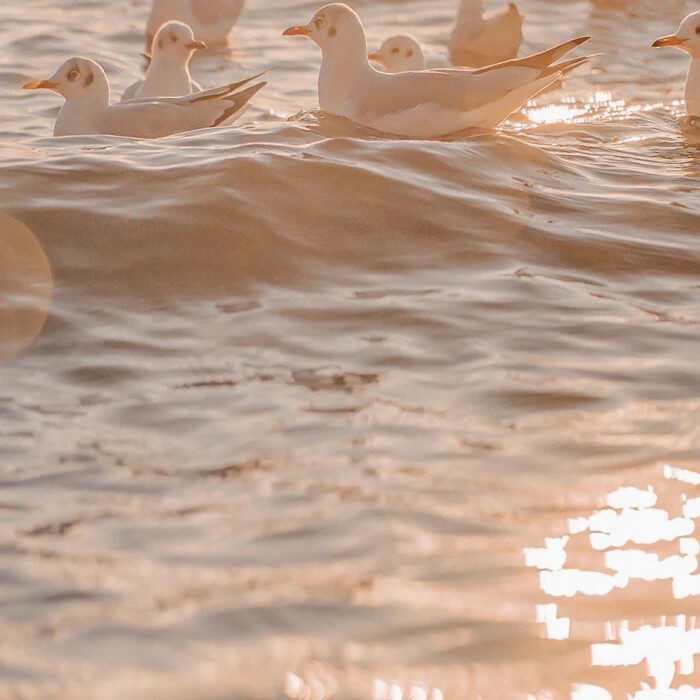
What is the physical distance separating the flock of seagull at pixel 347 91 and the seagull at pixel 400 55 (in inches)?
80.7

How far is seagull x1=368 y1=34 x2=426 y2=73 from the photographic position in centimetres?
1245

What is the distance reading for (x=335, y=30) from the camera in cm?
1026

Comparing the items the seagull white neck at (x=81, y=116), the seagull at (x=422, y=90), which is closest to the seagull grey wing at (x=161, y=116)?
the seagull white neck at (x=81, y=116)

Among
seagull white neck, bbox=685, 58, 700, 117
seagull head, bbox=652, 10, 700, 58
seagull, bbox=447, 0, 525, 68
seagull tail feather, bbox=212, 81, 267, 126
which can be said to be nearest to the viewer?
seagull tail feather, bbox=212, 81, 267, 126

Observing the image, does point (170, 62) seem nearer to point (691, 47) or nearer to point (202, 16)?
point (691, 47)

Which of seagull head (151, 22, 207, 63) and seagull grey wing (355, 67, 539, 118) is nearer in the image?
seagull grey wing (355, 67, 539, 118)

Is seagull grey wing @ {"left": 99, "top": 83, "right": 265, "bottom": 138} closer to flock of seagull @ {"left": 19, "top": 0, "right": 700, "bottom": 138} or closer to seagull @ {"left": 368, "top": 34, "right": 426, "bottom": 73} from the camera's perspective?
flock of seagull @ {"left": 19, "top": 0, "right": 700, "bottom": 138}

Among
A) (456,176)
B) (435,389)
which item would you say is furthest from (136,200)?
(435,389)

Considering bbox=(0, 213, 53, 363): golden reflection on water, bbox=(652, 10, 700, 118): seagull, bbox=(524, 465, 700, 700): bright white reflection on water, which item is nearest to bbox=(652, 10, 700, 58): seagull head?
bbox=(652, 10, 700, 118): seagull

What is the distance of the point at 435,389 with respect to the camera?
15.7ft

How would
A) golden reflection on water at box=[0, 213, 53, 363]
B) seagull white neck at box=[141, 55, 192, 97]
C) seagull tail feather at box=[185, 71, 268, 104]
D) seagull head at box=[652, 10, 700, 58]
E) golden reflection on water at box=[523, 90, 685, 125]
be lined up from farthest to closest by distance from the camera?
1. golden reflection on water at box=[523, 90, 685, 125]
2. seagull white neck at box=[141, 55, 192, 97]
3. seagull head at box=[652, 10, 700, 58]
4. seagull tail feather at box=[185, 71, 268, 104]
5. golden reflection on water at box=[0, 213, 53, 363]

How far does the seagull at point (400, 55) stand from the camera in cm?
1245

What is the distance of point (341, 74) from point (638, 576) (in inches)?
276

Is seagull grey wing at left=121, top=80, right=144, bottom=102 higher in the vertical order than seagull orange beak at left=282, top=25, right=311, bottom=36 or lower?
lower
